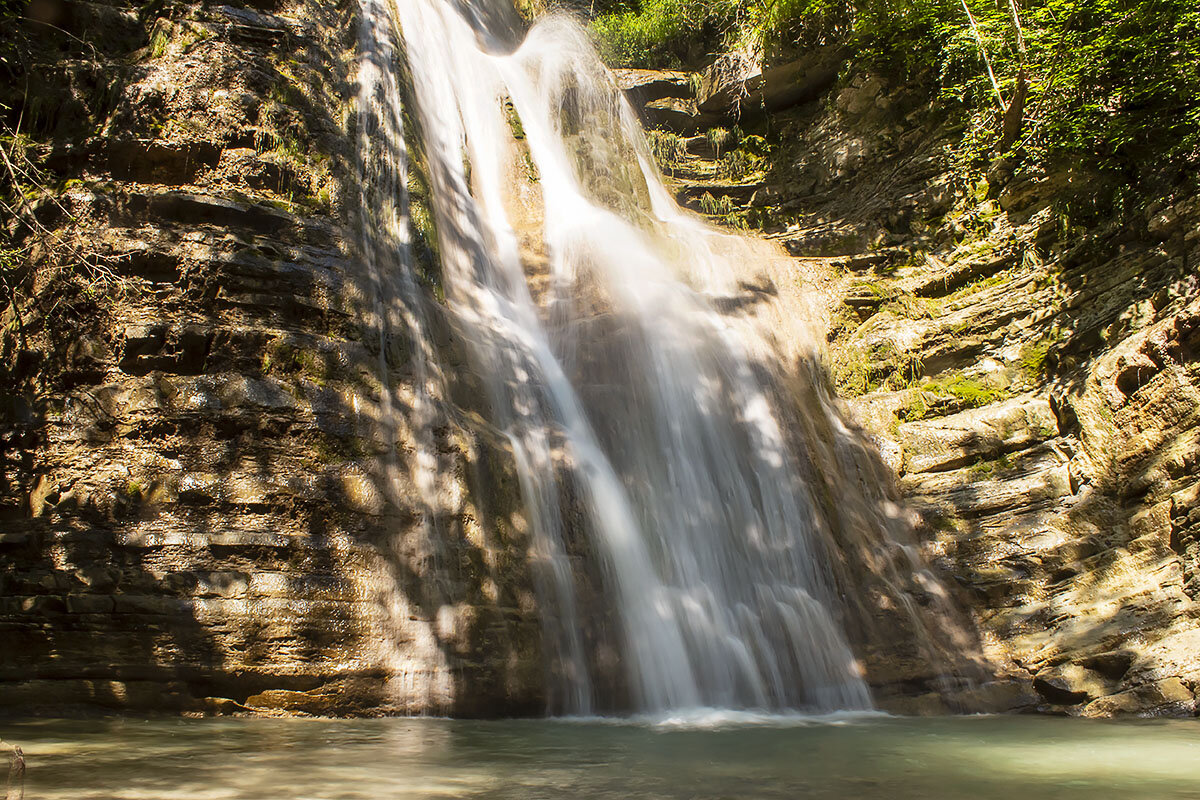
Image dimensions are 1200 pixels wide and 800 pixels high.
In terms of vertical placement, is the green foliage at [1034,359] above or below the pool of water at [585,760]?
above

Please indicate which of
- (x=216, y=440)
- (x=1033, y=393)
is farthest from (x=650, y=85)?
(x=216, y=440)

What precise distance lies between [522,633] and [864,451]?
515 centimetres

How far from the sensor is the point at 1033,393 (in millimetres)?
8898

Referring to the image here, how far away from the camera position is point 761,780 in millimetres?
3299

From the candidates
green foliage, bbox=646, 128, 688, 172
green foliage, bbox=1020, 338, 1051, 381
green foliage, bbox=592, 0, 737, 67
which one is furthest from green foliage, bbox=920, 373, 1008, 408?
green foliage, bbox=592, 0, 737, 67

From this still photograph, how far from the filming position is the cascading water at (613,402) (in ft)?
21.1

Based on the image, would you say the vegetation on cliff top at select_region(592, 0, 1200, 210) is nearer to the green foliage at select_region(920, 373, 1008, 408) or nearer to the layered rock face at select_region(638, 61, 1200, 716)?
the layered rock face at select_region(638, 61, 1200, 716)

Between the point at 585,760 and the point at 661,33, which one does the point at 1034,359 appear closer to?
the point at 585,760

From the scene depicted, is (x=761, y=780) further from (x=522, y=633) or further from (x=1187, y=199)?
(x=1187, y=199)

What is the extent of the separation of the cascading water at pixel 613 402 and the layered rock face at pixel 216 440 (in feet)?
1.90

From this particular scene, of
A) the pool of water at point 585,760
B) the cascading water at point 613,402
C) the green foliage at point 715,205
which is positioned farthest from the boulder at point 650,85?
the pool of water at point 585,760

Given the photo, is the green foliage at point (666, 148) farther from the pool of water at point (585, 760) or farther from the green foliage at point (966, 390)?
the pool of water at point (585, 760)

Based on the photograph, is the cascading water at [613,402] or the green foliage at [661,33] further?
the green foliage at [661,33]

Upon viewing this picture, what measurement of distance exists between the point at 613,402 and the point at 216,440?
13.3ft
